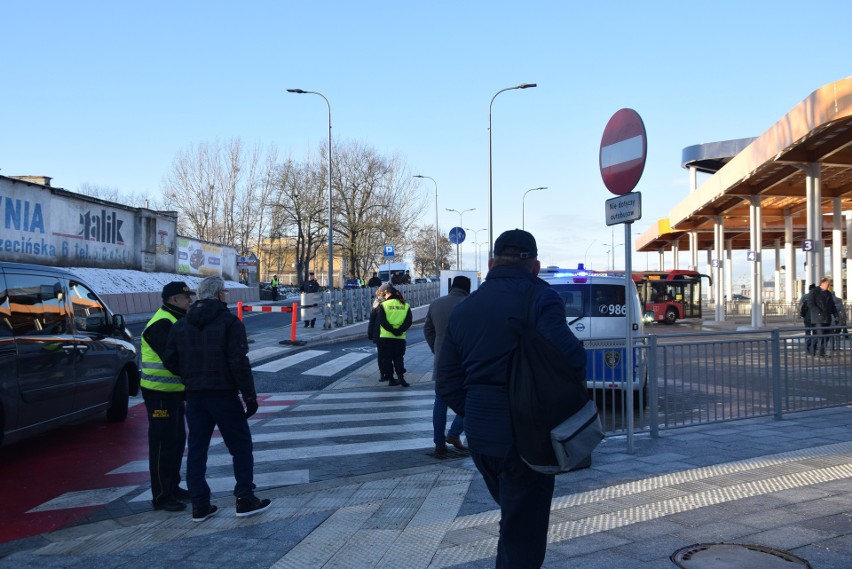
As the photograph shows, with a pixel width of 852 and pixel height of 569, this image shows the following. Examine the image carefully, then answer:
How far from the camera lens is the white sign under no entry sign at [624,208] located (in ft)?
21.2

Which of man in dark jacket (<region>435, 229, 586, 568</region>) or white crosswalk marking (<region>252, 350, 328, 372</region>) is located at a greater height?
man in dark jacket (<region>435, 229, 586, 568</region>)

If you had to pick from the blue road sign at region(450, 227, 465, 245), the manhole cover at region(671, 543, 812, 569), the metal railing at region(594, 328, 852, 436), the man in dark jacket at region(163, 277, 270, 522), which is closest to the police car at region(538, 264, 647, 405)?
the metal railing at region(594, 328, 852, 436)

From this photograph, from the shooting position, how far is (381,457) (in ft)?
24.2

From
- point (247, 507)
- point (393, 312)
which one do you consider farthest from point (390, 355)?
point (247, 507)

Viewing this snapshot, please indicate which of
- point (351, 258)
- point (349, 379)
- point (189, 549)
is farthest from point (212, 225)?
point (189, 549)

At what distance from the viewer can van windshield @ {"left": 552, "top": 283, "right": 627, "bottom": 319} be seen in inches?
405

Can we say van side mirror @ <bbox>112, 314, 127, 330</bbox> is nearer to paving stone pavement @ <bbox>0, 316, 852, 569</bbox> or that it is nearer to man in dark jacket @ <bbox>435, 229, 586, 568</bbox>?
paving stone pavement @ <bbox>0, 316, 852, 569</bbox>

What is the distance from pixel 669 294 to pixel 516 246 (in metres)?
36.3

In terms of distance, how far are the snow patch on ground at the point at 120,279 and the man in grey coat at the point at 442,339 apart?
24.8 metres

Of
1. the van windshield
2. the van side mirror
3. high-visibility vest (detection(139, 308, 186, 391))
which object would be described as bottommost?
high-visibility vest (detection(139, 308, 186, 391))

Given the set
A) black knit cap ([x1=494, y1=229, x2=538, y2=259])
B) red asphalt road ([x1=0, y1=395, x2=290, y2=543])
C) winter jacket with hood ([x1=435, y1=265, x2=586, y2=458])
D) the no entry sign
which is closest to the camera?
winter jacket with hood ([x1=435, y1=265, x2=586, y2=458])

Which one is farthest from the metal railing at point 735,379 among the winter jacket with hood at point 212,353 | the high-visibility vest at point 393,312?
the high-visibility vest at point 393,312

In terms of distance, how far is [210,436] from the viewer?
17.3ft

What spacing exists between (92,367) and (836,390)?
8655 millimetres
